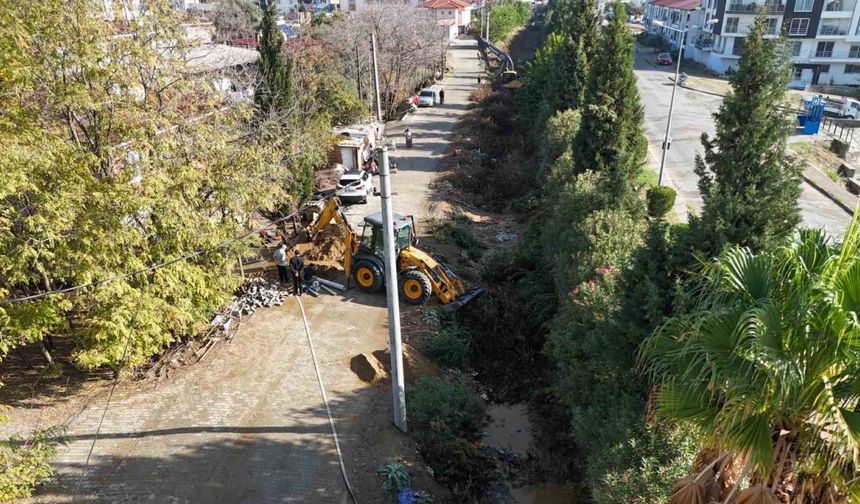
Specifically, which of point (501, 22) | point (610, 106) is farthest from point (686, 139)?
point (501, 22)

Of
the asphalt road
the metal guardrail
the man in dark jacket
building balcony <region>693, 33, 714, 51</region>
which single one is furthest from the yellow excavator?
building balcony <region>693, 33, 714, 51</region>

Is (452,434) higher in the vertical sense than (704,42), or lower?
lower

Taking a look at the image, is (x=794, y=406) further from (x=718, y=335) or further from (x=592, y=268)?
(x=592, y=268)

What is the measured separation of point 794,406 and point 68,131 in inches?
496

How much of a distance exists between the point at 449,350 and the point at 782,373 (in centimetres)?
965

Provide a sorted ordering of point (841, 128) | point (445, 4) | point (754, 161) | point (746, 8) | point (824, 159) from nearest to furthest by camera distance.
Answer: point (754, 161) < point (824, 159) < point (841, 128) < point (746, 8) < point (445, 4)

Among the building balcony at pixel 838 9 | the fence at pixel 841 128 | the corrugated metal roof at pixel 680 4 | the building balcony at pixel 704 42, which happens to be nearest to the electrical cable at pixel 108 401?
the fence at pixel 841 128

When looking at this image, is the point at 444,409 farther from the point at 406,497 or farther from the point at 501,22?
the point at 501,22

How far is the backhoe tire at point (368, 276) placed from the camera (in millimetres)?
15305

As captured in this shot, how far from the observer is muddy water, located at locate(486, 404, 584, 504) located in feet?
33.4

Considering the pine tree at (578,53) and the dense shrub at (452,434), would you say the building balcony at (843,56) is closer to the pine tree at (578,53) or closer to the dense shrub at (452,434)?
the pine tree at (578,53)

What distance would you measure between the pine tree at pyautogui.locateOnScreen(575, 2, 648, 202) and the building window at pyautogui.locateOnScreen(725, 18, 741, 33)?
46.8 m

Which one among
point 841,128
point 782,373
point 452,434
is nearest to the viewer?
point 782,373

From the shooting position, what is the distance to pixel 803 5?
50750 millimetres
